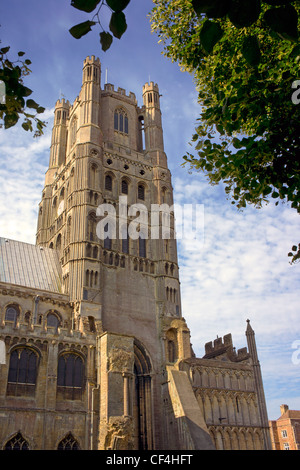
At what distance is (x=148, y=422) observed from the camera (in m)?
32.8

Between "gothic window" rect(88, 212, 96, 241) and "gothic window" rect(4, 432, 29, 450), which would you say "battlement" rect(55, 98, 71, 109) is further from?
"gothic window" rect(4, 432, 29, 450)

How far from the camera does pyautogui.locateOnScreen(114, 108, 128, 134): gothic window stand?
1847 inches

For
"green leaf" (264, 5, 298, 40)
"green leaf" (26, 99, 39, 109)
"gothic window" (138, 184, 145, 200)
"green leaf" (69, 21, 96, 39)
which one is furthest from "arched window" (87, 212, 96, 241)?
"green leaf" (264, 5, 298, 40)

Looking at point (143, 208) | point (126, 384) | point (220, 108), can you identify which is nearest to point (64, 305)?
point (126, 384)

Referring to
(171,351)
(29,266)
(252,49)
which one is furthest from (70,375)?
(252,49)

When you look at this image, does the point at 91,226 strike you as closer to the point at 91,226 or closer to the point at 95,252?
the point at 91,226

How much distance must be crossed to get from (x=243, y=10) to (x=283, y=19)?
0.38m

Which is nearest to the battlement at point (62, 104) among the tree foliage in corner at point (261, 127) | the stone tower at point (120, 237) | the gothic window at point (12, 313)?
the stone tower at point (120, 237)

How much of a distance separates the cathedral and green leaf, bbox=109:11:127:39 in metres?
25.8

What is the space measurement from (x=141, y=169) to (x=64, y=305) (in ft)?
56.6

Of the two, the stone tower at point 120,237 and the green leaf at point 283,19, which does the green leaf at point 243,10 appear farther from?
the stone tower at point 120,237

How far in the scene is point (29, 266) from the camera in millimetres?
37625

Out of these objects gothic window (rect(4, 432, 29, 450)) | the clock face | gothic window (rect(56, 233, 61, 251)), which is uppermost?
the clock face

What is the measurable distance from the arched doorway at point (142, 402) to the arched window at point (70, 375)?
21.9 feet
